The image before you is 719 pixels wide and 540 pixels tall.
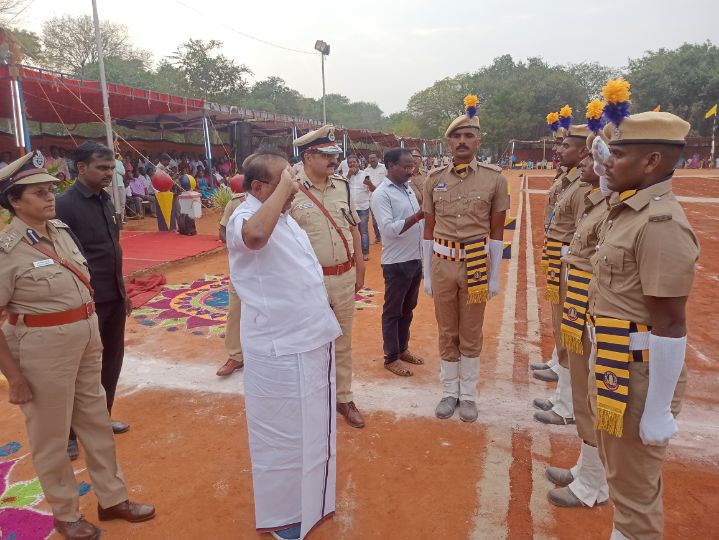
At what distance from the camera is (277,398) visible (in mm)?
2426

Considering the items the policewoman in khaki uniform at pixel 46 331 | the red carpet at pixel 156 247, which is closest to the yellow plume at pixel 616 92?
the policewoman in khaki uniform at pixel 46 331

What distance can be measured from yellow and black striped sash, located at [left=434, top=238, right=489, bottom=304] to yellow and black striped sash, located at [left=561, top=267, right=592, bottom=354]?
883 mm

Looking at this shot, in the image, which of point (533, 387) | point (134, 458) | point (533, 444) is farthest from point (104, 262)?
point (533, 387)

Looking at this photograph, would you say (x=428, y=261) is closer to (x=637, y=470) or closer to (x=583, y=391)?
(x=583, y=391)

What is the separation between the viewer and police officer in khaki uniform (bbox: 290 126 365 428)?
3592 millimetres

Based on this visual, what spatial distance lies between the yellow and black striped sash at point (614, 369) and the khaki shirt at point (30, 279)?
2556 mm

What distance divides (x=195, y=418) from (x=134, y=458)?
23.2 inches

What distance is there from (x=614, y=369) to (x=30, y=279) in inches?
107

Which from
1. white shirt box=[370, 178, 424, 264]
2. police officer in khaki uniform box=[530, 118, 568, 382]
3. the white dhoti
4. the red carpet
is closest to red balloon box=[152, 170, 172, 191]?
the red carpet

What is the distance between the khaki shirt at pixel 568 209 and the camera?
3.66 metres

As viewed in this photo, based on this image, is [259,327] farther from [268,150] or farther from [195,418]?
[195,418]

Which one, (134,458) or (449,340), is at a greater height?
(449,340)

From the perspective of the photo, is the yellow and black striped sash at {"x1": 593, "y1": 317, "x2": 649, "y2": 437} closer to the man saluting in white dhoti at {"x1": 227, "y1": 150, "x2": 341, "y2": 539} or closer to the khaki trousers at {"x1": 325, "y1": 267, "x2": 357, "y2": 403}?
the man saluting in white dhoti at {"x1": 227, "y1": 150, "x2": 341, "y2": 539}

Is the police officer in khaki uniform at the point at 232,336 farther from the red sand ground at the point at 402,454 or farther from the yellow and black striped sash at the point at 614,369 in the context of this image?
the yellow and black striped sash at the point at 614,369
